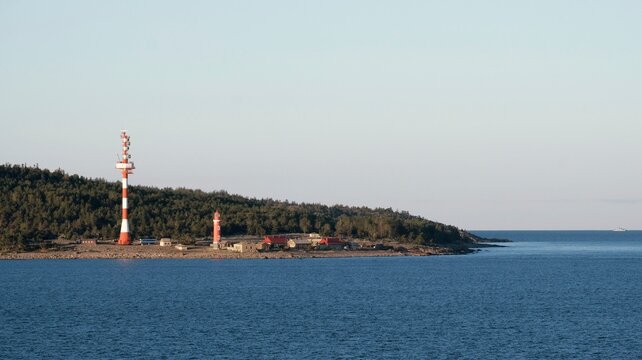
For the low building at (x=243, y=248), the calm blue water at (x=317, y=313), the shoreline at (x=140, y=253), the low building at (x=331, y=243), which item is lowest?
the calm blue water at (x=317, y=313)

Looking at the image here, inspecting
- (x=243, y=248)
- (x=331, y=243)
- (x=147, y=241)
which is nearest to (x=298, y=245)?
(x=331, y=243)

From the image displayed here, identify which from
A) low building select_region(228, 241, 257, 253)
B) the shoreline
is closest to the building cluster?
low building select_region(228, 241, 257, 253)

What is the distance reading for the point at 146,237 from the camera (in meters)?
198

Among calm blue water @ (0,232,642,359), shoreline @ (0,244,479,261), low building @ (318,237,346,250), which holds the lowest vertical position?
calm blue water @ (0,232,642,359)

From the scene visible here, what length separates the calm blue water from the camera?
238ft

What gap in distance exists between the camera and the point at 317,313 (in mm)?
94500

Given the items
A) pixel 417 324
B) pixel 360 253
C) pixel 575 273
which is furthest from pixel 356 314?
pixel 360 253

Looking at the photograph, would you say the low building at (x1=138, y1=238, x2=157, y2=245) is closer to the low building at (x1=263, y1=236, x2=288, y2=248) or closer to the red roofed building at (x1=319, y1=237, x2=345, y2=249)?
the low building at (x1=263, y1=236, x2=288, y2=248)

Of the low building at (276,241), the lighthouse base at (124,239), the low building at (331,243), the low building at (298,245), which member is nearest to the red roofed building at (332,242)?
the low building at (331,243)

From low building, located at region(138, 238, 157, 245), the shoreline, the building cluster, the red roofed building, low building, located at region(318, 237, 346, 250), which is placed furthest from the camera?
the red roofed building

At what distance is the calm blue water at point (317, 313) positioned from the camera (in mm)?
72688

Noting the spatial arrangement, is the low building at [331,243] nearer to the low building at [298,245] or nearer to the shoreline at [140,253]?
the low building at [298,245]

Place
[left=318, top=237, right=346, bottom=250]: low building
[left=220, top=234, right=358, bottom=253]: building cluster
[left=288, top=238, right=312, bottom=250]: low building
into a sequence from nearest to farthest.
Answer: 1. [left=220, top=234, right=358, bottom=253]: building cluster
2. [left=288, top=238, right=312, bottom=250]: low building
3. [left=318, top=237, right=346, bottom=250]: low building

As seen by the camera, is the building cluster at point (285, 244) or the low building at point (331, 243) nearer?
the building cluster at point (285, 244)
